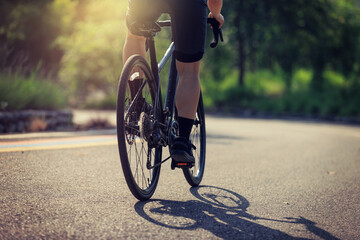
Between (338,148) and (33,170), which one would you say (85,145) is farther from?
(338,148)

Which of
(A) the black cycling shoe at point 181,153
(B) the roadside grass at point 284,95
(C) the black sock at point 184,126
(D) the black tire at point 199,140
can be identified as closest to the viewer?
(A) the black cycling shoe at point 181,153

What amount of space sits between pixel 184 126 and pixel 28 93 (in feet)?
15.6

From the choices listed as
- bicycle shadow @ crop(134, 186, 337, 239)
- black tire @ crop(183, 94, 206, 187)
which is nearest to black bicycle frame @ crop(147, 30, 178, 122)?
black tire @ crop(183, 94, 206, 187)

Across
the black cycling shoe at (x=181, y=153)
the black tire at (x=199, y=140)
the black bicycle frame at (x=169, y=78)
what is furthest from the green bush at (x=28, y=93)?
the black cycling shoe at (x=181, y=153)

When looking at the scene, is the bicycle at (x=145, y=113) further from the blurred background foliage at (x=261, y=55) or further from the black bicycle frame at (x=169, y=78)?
the blurred background foliage at (x=261, y=55)

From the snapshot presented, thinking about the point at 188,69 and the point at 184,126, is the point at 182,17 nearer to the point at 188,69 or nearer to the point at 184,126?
the point at 188,69

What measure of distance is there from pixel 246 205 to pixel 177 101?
842 mm

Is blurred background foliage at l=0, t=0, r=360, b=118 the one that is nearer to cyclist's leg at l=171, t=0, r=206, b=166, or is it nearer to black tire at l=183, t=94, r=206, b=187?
black tire at l=183, t=94, r=206, b=187

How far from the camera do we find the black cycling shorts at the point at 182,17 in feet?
9.20

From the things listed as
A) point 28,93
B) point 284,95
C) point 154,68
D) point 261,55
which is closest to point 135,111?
point 154,68

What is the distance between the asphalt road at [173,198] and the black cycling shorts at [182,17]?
41.1 inches

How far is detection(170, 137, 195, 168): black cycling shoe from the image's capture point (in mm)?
2932

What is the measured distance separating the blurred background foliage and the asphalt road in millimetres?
11064

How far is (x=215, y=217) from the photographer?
2.64 metres
